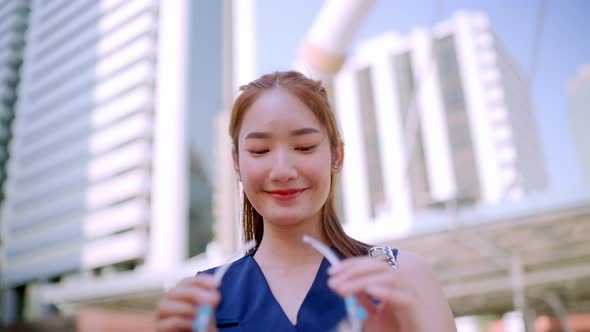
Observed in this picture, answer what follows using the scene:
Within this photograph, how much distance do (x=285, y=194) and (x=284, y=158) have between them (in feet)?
0.26

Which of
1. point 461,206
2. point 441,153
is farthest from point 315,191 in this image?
point 441,153

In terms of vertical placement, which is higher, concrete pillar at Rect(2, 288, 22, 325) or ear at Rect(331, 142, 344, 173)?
ear at Rect(331, 142, 344, 173)

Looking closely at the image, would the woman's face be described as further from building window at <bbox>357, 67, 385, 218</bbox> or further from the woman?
building window at <bbox>357, 67, 385, 218</bbox>

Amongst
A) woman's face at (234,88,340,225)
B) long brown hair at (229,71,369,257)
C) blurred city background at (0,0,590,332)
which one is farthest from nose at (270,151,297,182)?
blurred city background at (0,0,590,332)

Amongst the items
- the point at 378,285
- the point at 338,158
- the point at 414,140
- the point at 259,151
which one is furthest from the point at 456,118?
the point at 378,285

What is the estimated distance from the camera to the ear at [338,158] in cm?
115

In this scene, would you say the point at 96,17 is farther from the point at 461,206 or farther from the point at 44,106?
the point at 461,206

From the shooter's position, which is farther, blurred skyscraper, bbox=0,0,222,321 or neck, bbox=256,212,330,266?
blurred skyscraper, bbox=0,0,222,321

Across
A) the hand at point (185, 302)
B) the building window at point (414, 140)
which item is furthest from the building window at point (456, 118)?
the hand at point (185, 302)

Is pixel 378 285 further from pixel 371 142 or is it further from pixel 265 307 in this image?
pixel 371 142

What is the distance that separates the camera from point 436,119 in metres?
54.7

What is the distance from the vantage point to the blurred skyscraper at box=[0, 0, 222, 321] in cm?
4922

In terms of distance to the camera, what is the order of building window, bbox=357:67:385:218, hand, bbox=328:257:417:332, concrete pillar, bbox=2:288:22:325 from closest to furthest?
hand, bbox=328:257:417:332 → concrete pillar, bbox=2:288:22:325 → building window, bbox=357:67:385:218

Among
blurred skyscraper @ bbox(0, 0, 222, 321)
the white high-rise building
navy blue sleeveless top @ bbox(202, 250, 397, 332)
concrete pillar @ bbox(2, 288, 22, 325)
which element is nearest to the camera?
navy blue sleeveless top @ bbox(202, 250, 397, 332)
